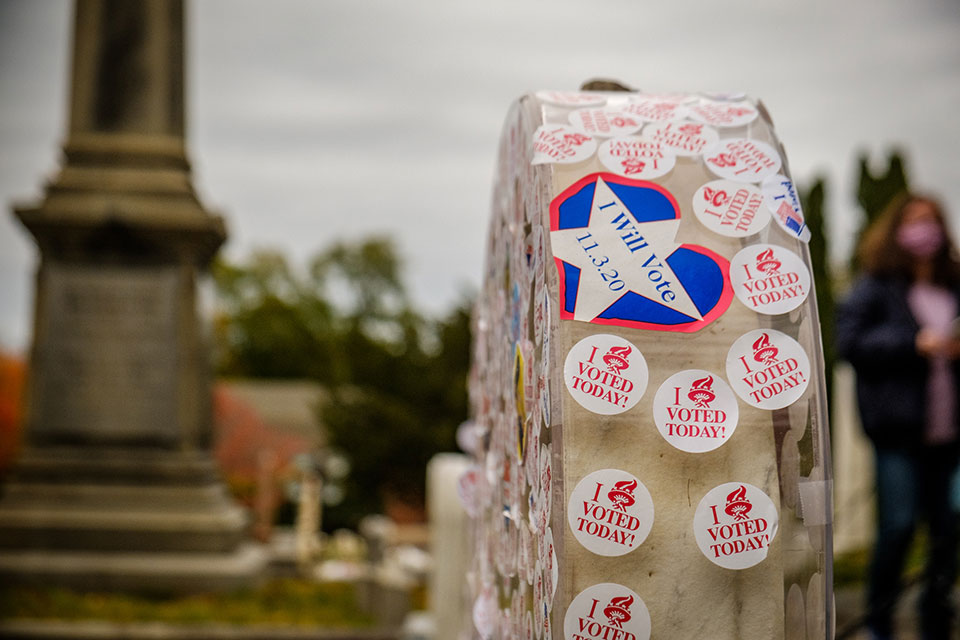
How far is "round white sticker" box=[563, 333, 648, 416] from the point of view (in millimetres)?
1175

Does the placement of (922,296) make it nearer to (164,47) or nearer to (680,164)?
(680,164)

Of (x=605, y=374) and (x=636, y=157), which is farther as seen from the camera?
(x=636, y=157)

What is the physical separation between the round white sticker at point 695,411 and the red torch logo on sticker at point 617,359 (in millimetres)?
59

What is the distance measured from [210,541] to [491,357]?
714 cm

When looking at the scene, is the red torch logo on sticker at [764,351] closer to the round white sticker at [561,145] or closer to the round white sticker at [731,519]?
the round white sticker at [731,519]

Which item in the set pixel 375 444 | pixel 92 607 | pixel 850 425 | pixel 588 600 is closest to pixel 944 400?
pixel 588 600

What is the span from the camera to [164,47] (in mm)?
8797

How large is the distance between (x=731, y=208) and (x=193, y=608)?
723 centimetres

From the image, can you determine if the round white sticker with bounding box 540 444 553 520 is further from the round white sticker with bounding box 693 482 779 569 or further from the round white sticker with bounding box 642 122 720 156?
the round white sticker with bounding box 642 122 720 156

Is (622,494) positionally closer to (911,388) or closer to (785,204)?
(785,204)

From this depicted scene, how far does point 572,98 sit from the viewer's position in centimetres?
152

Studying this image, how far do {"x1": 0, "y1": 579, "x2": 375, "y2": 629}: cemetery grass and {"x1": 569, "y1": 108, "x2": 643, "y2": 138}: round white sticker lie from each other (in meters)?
6.73

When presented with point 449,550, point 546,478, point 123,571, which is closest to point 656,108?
point 546,478

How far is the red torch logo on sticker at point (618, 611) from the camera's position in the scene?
1151 millimetres
